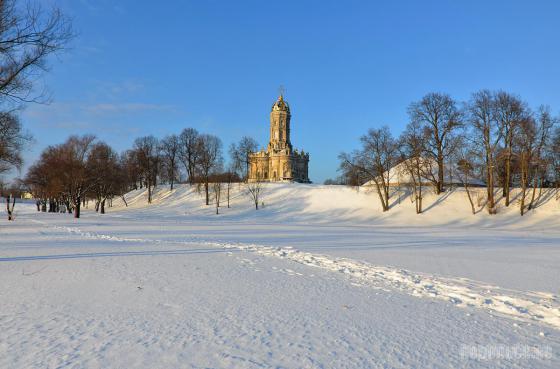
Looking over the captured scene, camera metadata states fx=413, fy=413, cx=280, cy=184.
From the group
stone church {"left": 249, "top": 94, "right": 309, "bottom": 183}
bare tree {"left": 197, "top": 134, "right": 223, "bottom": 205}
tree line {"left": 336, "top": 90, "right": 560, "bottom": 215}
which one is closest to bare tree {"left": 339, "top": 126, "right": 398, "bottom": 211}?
tree line {"left": 336, "top": 90, "right": 560, "bottom": 215}

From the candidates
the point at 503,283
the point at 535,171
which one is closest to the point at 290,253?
the point at 503,283

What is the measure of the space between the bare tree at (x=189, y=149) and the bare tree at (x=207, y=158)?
1878 mm

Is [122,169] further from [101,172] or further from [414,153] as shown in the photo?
[414,153]

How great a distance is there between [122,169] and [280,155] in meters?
45.5

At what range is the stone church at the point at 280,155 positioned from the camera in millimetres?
94875

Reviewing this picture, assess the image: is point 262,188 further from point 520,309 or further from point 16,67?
point 520,309

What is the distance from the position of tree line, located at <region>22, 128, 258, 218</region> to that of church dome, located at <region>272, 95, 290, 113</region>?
28.4 m

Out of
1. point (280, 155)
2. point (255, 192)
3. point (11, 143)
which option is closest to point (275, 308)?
point (11, 143)

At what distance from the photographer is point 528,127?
3619 cm

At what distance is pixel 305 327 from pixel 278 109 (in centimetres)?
9412

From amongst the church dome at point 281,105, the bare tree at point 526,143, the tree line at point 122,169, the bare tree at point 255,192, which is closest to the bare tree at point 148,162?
the tree line at point 122,169

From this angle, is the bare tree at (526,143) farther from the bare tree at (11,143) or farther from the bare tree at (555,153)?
the bare tree at (11,143)

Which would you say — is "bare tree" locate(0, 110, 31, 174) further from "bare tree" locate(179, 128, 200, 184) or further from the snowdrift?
"bare tree" locate(179, 128, 200, 184)

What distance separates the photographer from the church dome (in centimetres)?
9806
